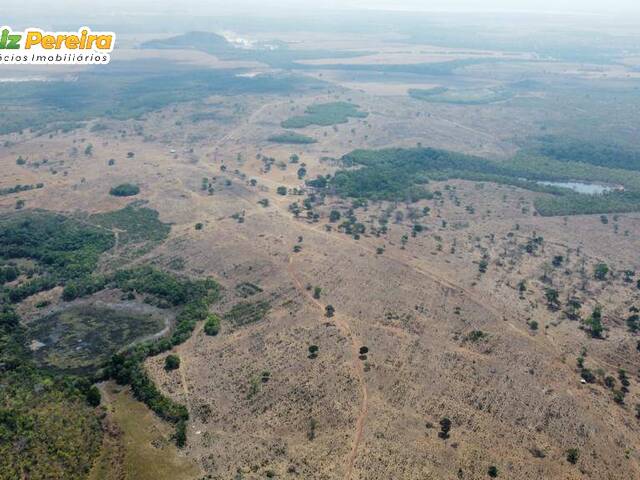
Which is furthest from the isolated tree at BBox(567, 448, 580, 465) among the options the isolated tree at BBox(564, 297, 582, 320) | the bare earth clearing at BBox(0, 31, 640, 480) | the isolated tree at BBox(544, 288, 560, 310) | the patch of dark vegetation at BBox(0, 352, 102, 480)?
the patch of dark vegetation at BBox(0, 352, 102, 480)

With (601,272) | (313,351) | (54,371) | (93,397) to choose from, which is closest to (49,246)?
(54,371)

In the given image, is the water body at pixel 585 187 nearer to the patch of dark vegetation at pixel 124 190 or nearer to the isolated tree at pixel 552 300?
the isolated tree at pixel 552 300

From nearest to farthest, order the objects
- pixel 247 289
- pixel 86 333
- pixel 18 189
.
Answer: pixel 86 333
pixel 247 289
pixel 18 189

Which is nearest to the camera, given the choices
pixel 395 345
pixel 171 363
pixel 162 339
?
pixel 171 363

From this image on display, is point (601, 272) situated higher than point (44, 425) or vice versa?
point (601, 272)

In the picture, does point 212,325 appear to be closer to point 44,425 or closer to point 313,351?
point 313,351

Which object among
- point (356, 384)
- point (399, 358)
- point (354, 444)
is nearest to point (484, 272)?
point (399, 358)

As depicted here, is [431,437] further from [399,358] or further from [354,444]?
[399,358]

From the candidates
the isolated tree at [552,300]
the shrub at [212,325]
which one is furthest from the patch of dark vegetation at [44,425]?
the isolated tree at [552,300]
